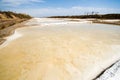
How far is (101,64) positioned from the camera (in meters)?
6.78

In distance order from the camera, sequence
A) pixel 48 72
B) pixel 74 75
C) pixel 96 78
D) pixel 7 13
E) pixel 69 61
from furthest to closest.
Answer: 1. pixel 7 13
2. pixel 69 61
3. pixel 48 72
4. pixel 74 75
5. pixel 96 78

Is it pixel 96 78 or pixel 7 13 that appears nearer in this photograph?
Answer: pixel 96 78

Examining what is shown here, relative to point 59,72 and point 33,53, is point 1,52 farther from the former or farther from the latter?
point 59,72

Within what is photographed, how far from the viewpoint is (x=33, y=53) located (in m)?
8.66

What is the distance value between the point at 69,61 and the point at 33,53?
2340 mm

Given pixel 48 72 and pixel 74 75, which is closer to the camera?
pixel 74 75

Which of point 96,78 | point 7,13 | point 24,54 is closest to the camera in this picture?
point 96,78

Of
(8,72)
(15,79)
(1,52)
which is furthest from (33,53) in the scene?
(15,79)

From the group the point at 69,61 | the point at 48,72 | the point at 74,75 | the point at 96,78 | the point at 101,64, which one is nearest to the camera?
the point at 96,78

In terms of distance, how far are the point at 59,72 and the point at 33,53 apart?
2943 mm

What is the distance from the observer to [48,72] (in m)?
6.18

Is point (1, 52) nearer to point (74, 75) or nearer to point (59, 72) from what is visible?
point (59, 72)

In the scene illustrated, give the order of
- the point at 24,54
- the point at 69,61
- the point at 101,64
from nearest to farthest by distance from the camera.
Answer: the point at 101,64, the point at 69,61, the point at 24,54

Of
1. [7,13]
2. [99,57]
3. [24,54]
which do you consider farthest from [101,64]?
[7,13]
